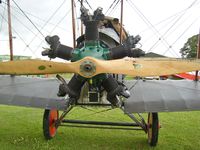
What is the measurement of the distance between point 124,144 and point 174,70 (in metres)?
2.87

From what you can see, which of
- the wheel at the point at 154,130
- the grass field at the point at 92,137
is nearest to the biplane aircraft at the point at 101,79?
the wheel at the point at 154,130

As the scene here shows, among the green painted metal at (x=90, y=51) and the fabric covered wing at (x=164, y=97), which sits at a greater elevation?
the green painted metal at (x=90, y=51)

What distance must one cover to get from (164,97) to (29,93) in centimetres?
242

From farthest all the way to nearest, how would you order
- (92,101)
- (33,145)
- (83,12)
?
(33,145), (92,101), (83,12)

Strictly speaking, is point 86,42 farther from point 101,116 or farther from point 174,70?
point 101,116

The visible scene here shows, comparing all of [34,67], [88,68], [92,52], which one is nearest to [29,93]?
[34,67]

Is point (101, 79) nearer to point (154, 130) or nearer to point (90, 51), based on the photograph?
point (90, 51)

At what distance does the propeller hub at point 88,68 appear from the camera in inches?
173

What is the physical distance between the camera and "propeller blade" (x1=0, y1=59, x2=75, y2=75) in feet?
15.6

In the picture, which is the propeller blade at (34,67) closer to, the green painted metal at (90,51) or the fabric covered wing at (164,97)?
the green painted metal at (90,51)

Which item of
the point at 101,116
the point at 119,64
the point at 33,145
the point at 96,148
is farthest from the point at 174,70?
the point at 101,116

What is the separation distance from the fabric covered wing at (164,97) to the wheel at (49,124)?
5.94 feet

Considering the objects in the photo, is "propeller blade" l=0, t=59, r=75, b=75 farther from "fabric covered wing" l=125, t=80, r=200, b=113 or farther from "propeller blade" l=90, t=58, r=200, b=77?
"fabric covered wing" l=125, t=80, r=200, b=113

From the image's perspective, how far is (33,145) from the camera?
6656mm
